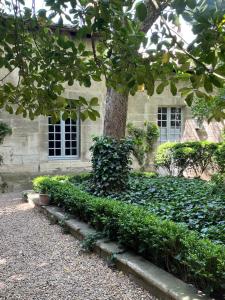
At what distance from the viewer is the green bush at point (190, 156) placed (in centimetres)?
1012

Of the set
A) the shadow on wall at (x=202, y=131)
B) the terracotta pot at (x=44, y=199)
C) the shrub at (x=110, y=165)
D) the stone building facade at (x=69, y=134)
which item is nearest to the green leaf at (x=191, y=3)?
the shrub at (x=110, y=165)

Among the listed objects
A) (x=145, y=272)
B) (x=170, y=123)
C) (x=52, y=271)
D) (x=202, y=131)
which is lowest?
(x=52, y=271)

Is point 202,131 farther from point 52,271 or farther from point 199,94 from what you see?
point 199,94

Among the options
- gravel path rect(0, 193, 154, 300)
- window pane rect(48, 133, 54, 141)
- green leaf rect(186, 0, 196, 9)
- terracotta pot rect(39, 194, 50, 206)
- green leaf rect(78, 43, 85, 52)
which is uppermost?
green leaf rect(78, 43, 85, 52)

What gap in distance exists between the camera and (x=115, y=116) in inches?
317

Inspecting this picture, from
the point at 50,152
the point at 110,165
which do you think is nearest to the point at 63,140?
the point at 50,152

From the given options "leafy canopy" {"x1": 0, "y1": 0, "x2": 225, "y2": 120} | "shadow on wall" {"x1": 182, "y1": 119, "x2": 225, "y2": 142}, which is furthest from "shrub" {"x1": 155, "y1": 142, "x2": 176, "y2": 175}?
"leafy canopy" {"x1": 0, "y1": 0, "x2": 225, "y2": 120}

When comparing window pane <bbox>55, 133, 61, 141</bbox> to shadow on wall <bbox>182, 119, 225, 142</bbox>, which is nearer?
window pane <bbox>55, 133, 61, 141</bbox>

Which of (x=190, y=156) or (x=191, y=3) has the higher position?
(x=191, y=3)

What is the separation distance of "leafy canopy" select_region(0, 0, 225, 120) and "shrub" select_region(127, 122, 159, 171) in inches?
376

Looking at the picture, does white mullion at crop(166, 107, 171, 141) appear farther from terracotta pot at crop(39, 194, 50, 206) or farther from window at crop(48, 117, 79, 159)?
terracotta pot at crop(39, 194, 50, 206)

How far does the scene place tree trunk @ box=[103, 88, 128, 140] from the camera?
314 inches

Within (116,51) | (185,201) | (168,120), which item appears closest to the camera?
(116,51)

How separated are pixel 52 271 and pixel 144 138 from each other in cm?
850
